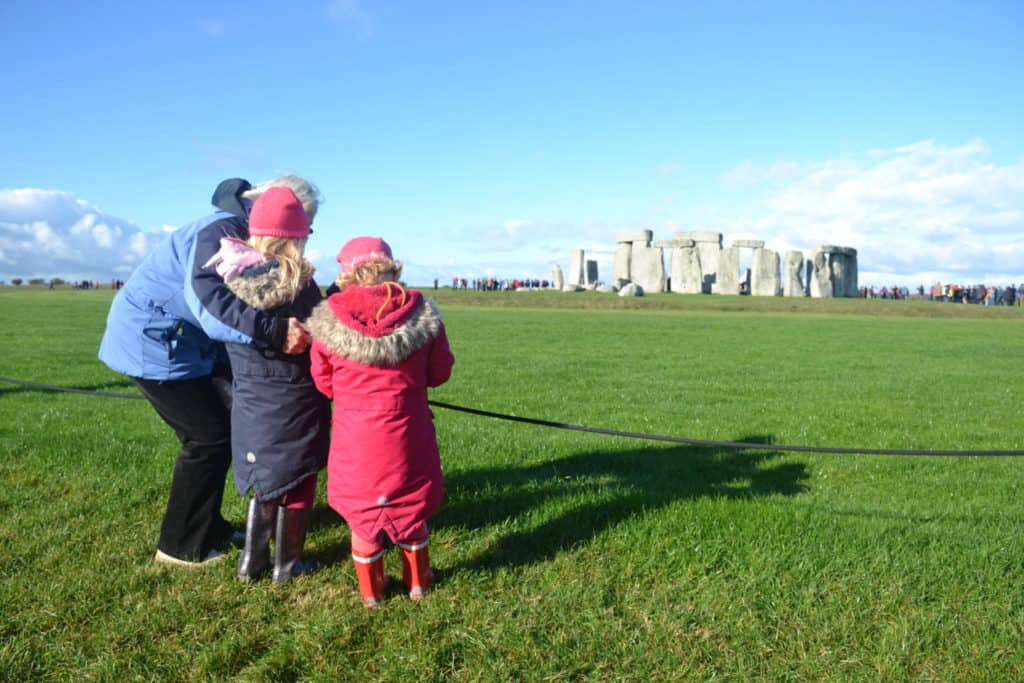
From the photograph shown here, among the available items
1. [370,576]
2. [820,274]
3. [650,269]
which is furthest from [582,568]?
[820,274]

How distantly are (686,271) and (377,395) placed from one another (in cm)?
5521

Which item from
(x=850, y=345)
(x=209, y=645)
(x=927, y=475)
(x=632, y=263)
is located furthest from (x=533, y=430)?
(x=632, y=263)

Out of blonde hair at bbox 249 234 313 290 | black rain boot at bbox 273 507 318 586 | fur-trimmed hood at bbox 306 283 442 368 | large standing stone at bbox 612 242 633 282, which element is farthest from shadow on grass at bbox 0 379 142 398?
large standing stone at bbox 612 242 633 282

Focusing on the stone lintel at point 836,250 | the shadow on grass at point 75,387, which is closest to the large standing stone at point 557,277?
the stone lintel at point 836,250

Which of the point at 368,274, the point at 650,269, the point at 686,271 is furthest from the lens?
the point at 650,269

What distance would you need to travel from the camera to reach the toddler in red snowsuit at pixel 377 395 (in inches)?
156

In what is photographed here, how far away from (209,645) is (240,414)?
120cm

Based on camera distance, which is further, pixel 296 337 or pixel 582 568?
pixel 582 568

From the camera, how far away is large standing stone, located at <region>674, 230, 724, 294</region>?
192 ft

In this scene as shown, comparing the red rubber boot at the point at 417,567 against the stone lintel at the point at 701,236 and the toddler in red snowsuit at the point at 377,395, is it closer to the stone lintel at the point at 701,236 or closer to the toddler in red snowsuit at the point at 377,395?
the toddler in red snowsuit at the point at 377,395

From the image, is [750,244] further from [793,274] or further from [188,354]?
[188,354]

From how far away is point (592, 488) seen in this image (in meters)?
6.33

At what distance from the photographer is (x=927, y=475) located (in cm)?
747

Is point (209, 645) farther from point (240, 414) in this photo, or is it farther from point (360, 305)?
point (360, 305)
